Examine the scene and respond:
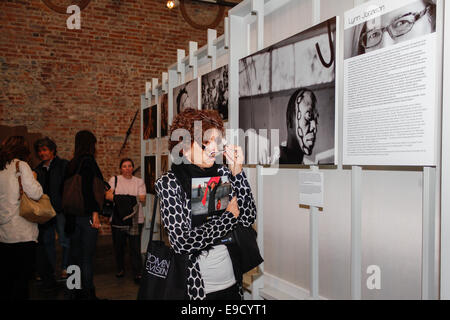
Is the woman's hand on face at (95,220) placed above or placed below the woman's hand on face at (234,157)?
below

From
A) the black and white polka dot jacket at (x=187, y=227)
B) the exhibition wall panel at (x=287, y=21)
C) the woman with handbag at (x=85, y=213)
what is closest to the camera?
the black and white polka dot jacket at (x=187, y=227)

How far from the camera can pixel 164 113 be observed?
475 cm

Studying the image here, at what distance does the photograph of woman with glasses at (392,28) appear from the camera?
1.43 metres

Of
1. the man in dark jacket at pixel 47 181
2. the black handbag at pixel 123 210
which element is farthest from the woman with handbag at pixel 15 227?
the black handbag at pixel 123 210

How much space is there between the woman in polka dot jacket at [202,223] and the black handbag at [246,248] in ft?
0.10

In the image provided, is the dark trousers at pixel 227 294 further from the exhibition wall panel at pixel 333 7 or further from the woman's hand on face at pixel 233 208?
the exhibition wall panel at pixel 333 7

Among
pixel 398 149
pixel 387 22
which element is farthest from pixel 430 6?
pixel 398 149

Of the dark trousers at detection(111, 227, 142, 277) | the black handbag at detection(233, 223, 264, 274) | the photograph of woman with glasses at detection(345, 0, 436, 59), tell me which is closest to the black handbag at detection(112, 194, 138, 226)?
the dark trousers at detection(111, 227, 142, 277)

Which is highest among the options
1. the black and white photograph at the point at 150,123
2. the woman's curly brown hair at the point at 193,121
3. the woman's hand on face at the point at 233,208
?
the black and white photograph at the point at 150,123

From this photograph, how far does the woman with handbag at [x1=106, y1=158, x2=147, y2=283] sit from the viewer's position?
4430 mm

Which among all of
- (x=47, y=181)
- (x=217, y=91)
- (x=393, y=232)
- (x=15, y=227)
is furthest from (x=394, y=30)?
(x=47, y=181)

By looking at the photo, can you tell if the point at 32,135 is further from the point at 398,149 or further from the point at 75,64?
the point at 398,149

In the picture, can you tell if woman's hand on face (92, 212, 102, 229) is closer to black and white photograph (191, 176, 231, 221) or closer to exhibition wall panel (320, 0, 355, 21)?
black and white photograph (191, 176, 231, 221)

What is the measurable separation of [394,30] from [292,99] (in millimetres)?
696
